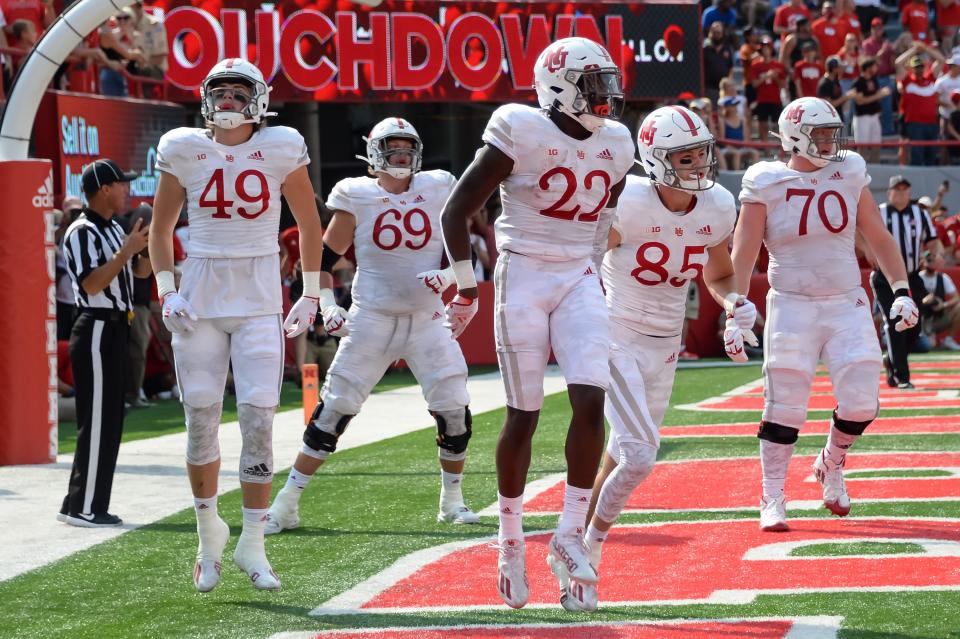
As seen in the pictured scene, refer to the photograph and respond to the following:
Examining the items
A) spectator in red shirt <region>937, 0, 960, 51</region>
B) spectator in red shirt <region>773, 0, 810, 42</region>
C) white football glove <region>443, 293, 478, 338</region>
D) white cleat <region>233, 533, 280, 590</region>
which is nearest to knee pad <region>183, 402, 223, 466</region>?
white cleat <region>233, 533, 280, 590</region>

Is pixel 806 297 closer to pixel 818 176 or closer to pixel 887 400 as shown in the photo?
pixel 818 176

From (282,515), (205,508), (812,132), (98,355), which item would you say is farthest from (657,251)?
(98,355)

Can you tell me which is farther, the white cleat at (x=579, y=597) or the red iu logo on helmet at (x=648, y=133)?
the red iu logo on helmet at (x=648, y=133)

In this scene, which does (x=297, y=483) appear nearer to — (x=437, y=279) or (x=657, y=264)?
(x=437, y=279)

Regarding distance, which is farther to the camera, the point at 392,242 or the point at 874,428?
the point at 874,428

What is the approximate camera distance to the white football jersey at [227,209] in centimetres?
569

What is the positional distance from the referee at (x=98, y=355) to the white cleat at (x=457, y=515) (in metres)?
1.67

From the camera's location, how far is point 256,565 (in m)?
5.69

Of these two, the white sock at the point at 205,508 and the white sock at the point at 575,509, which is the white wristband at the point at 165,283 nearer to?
the white sock at the point at 205,508

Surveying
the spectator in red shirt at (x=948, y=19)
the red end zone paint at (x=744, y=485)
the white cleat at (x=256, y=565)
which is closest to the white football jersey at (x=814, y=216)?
the red end zone paint at (x=744, y=485)

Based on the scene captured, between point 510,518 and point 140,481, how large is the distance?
4.59 meters

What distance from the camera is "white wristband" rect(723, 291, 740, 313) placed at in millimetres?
6207

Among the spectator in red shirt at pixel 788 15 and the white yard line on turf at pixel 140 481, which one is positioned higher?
the spectator in red shirt at pixel 788 15

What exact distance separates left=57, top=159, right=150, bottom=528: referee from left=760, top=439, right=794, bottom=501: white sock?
319 centimetres
